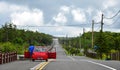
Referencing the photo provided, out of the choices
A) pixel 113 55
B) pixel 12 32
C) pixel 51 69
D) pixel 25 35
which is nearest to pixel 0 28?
pixel 12 32

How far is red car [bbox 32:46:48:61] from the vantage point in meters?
40.2

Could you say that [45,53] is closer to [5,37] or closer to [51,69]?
[51,69]

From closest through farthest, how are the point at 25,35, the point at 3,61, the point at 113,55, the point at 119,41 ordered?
the point at 3,61 < the point at 113,55 < the point at 119,41 < the point at 25,35

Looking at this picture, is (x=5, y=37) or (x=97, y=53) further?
(x=5, y=37)

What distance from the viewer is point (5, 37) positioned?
126 metres

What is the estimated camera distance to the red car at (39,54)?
1582 inches

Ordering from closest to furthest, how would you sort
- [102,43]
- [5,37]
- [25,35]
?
[102,43] < [5,37] < [25,35]

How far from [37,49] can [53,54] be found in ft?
20.0

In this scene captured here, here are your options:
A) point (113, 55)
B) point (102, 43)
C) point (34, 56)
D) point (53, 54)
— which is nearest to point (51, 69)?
point (34, 56)

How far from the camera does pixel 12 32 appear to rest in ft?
429

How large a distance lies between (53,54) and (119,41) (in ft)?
218

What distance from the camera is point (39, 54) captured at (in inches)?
1593

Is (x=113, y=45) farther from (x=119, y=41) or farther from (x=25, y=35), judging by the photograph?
(x=25, y=35)

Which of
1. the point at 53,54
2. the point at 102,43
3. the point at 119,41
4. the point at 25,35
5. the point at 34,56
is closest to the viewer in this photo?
the point at 34,56
